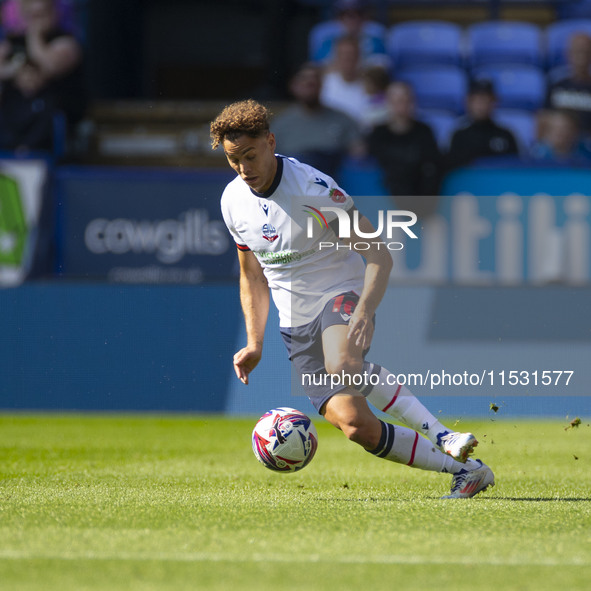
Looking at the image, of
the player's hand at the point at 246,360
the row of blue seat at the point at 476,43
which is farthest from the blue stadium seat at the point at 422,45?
the player's hand at the point at 246,360

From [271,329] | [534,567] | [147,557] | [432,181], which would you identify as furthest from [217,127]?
[432,181]

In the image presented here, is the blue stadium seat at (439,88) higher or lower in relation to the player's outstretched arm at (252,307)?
higher

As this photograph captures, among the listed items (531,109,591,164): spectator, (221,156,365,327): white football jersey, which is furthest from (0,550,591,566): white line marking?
(531,109,591,164): spectator

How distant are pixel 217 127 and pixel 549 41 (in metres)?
9.94

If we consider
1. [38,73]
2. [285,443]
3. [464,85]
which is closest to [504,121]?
[464,85]

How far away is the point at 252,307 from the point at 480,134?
20.6 ft

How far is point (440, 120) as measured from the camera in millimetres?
13305

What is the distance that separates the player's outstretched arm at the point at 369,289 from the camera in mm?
5539

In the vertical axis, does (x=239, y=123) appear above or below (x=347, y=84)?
above

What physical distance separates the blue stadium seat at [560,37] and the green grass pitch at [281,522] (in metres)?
7.25

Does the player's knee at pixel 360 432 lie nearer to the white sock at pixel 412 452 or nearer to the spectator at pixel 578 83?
the white sock at pixel 412 452

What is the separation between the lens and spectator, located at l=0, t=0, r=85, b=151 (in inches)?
484

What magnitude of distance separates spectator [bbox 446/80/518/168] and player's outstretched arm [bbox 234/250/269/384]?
5.49m

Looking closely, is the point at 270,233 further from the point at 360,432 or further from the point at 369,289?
the point at 360,432
